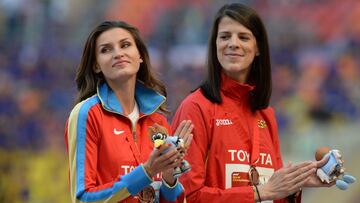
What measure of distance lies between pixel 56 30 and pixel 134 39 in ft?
30.9

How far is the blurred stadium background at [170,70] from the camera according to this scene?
9.15 metres

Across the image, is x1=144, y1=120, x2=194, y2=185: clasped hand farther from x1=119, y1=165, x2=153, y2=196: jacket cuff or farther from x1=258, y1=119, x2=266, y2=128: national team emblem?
x1=258, y1=119, x2=266, y2=128: national team emblem

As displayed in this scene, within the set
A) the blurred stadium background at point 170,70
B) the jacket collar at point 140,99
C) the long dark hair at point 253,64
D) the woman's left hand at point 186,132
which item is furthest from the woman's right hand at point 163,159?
the blurred stadium background at point 170,70

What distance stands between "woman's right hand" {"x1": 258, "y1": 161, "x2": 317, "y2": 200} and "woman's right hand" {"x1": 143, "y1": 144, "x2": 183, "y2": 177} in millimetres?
559

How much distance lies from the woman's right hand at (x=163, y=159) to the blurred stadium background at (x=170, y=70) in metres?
5.77

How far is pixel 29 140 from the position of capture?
34.1 feet

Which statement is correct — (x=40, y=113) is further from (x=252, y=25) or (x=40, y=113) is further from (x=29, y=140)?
(x=252, y=25)

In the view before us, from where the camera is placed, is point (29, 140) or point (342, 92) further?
point (29, 140)

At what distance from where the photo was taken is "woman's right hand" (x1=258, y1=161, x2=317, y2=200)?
3236 mm

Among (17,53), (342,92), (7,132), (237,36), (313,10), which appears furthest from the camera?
(17,53)

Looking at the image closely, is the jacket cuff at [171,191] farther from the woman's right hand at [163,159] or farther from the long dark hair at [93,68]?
the long dark hair at [93,68]

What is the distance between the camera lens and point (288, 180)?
326cm

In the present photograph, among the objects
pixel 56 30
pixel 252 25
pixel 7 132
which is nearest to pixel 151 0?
pixel 56 30

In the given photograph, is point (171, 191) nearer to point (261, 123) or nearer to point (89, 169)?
point (89, 169)
